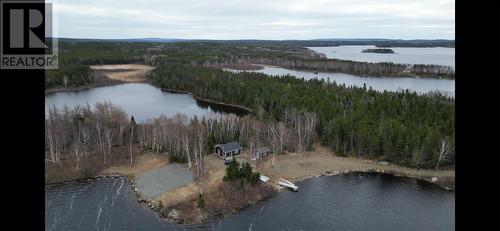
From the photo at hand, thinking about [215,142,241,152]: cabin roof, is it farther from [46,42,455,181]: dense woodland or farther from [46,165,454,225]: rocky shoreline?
[46,165,454,225]: rocky shoreline

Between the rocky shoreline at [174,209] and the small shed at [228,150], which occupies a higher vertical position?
the small shed at [228,150]

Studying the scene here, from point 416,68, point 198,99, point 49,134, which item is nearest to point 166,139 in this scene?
point 49,134

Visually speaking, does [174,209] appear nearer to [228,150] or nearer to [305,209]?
[305,209]

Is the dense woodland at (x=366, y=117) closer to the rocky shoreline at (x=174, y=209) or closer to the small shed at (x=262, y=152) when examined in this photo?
the rocky shoreline at (x=174, y=209)

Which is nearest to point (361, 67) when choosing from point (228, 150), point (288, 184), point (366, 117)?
point (366, 117)

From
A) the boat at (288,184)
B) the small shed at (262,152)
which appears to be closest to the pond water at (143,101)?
the small shed at (262,152)
